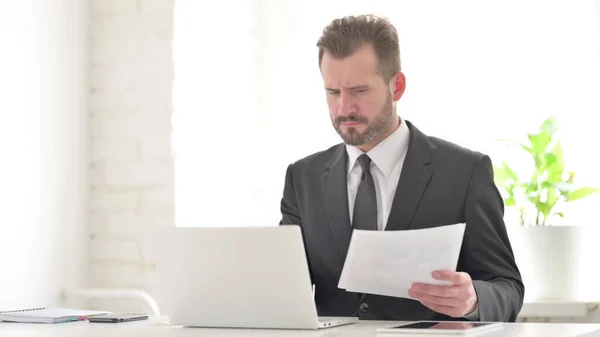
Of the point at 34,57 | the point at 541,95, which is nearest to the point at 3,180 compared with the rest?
the point at 34,57

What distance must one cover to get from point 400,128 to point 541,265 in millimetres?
950

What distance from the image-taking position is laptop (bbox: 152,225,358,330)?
A: 73.7 inches

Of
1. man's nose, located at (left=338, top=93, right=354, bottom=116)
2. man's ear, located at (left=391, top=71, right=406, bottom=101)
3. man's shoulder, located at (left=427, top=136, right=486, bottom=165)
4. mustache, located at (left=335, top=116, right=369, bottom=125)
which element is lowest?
man's shoulder, located at (left=427, top=136, right=486, bottom=165)

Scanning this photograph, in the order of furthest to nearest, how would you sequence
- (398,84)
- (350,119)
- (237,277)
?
1. (398,84)
2. (350,119)
3. (237,277)

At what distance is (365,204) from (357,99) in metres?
0.28

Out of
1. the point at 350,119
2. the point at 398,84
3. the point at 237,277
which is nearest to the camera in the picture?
the point at 237,277

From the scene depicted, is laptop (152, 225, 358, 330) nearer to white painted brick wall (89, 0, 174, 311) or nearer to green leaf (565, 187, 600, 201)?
white painted brick wall (89, 0, 174, 311)

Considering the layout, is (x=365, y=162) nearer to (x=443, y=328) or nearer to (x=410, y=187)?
(x=410, y=187)

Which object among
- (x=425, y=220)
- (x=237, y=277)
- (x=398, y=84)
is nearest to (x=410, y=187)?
(x=425, y=220)

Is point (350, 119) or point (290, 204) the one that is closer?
point (350, 119)

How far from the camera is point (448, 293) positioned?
1.92 m

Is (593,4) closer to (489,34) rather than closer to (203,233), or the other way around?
(489,34)

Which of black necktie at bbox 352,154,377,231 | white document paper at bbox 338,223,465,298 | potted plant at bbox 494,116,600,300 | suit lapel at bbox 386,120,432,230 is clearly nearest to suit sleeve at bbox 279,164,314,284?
black necktie at bbox 352,154,377,231

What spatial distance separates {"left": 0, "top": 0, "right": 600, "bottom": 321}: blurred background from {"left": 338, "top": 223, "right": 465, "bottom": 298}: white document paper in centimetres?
135
